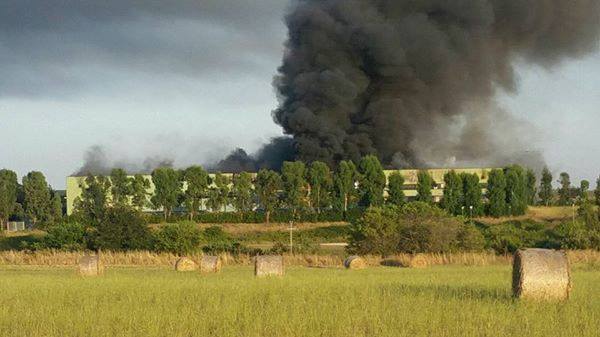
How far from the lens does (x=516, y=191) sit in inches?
3120

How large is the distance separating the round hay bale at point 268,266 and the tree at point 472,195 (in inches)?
2164

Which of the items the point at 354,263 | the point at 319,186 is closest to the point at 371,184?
the point at 319,186

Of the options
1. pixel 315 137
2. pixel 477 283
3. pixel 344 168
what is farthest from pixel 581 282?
pixel 315 137

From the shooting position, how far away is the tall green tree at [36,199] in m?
78.2

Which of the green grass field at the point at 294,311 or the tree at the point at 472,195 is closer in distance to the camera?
the green grass field at the point at 294,311

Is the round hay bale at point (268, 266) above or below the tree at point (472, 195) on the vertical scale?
below

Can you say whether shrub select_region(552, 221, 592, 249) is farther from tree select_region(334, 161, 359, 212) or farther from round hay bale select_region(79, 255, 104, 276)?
tree select_region(334, 161, 359, 212)

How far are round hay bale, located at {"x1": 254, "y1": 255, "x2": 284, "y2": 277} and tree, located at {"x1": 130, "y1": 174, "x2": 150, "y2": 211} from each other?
5774 centimetres

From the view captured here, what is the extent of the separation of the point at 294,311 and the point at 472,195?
66.4 metres

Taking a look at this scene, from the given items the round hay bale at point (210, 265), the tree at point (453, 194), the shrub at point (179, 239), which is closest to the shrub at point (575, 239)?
the shrub at point (179, 239)

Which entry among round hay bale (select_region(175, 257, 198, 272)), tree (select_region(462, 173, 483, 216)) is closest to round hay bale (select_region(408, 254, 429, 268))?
round hay bale (select_region(175, 257, 198, 272))

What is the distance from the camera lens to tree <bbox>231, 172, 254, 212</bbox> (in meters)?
78.5

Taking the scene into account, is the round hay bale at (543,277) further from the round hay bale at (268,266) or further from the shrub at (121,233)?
the shrub at (121,233)

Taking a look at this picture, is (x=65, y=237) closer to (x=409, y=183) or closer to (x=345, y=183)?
(x=345, y=183)
